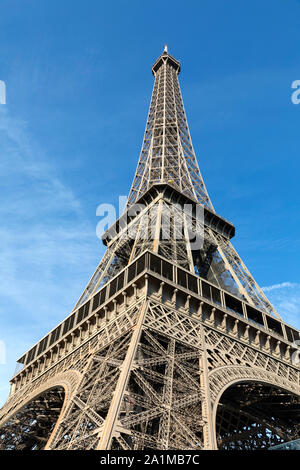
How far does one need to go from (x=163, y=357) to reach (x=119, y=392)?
3.87 metres

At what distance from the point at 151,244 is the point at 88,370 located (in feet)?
38.4

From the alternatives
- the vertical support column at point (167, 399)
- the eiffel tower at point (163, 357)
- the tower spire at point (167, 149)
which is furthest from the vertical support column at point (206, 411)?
the tower spire at point (167, 149)

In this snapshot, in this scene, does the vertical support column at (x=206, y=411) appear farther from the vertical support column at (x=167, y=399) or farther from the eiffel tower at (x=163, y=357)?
the vertical support column at (x=167, y=399)

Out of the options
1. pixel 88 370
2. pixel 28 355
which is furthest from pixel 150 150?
pixel 88 370

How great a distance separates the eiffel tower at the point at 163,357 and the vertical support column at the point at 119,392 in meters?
0.05

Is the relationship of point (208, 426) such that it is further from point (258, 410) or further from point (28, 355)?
point (28, 355)

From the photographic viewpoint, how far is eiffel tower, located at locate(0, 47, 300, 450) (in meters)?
17.7

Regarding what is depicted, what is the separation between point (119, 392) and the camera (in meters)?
17.0

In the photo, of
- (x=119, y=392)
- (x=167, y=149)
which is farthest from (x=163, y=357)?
(x=167, y=149)

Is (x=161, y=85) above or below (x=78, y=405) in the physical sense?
above

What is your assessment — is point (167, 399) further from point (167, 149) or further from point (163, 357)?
point (167, 149)

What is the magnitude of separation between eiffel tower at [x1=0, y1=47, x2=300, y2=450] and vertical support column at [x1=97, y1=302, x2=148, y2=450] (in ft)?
0.17

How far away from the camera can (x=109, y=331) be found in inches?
941

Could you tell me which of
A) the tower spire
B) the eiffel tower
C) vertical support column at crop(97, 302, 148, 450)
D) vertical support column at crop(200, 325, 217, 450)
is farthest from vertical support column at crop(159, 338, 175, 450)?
the tower spire
